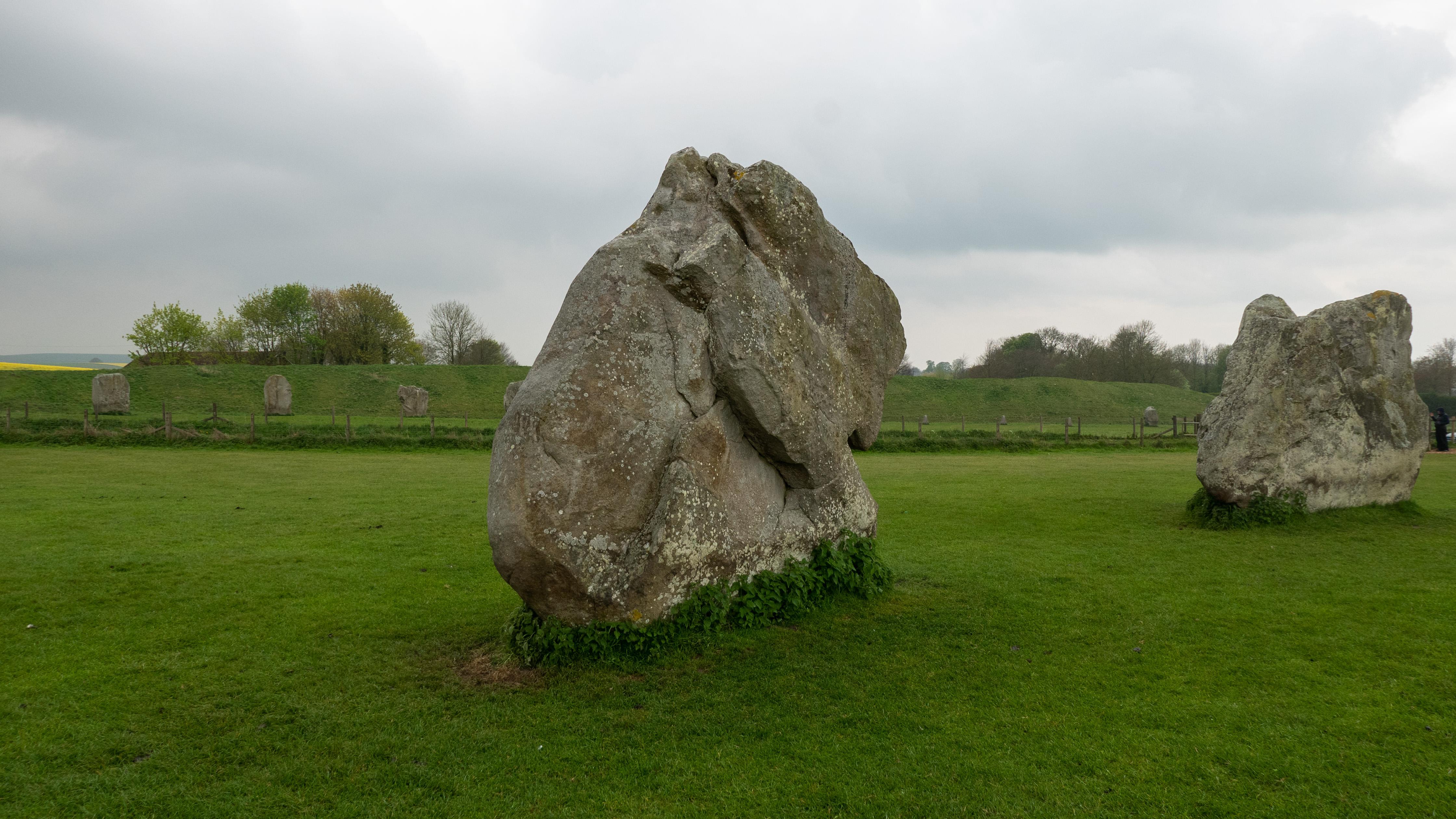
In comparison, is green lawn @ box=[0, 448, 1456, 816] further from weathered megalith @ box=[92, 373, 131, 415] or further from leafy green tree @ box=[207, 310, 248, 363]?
Answer: leafy green tree @ box=[207, 310, 248, 363]

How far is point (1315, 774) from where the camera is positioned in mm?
5031

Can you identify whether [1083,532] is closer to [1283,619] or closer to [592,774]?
[1283,619]

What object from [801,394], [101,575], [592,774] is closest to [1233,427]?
[801,394]

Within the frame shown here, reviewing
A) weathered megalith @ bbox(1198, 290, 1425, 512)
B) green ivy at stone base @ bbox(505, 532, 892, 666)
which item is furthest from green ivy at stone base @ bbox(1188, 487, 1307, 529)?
green ivy at stone base @ bbox(505, 532, 892, 666)

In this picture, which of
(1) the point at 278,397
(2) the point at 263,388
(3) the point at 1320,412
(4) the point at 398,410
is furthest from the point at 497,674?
(2) the point at 263,388

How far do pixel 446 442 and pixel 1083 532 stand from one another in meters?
24.1

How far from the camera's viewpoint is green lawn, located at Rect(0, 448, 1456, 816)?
16.0 feet

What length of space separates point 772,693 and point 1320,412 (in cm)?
1169

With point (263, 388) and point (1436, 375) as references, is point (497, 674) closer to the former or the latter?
point (263, 388)

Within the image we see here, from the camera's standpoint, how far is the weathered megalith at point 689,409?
253 inches

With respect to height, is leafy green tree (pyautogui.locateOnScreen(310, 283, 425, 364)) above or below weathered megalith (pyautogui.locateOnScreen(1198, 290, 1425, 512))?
above

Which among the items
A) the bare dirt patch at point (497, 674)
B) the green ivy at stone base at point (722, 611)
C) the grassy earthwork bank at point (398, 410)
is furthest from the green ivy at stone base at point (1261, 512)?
the grassy earthwork bank at point (398, 410)

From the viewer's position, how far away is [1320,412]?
1302cm

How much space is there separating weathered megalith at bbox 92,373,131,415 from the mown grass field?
192 cm
